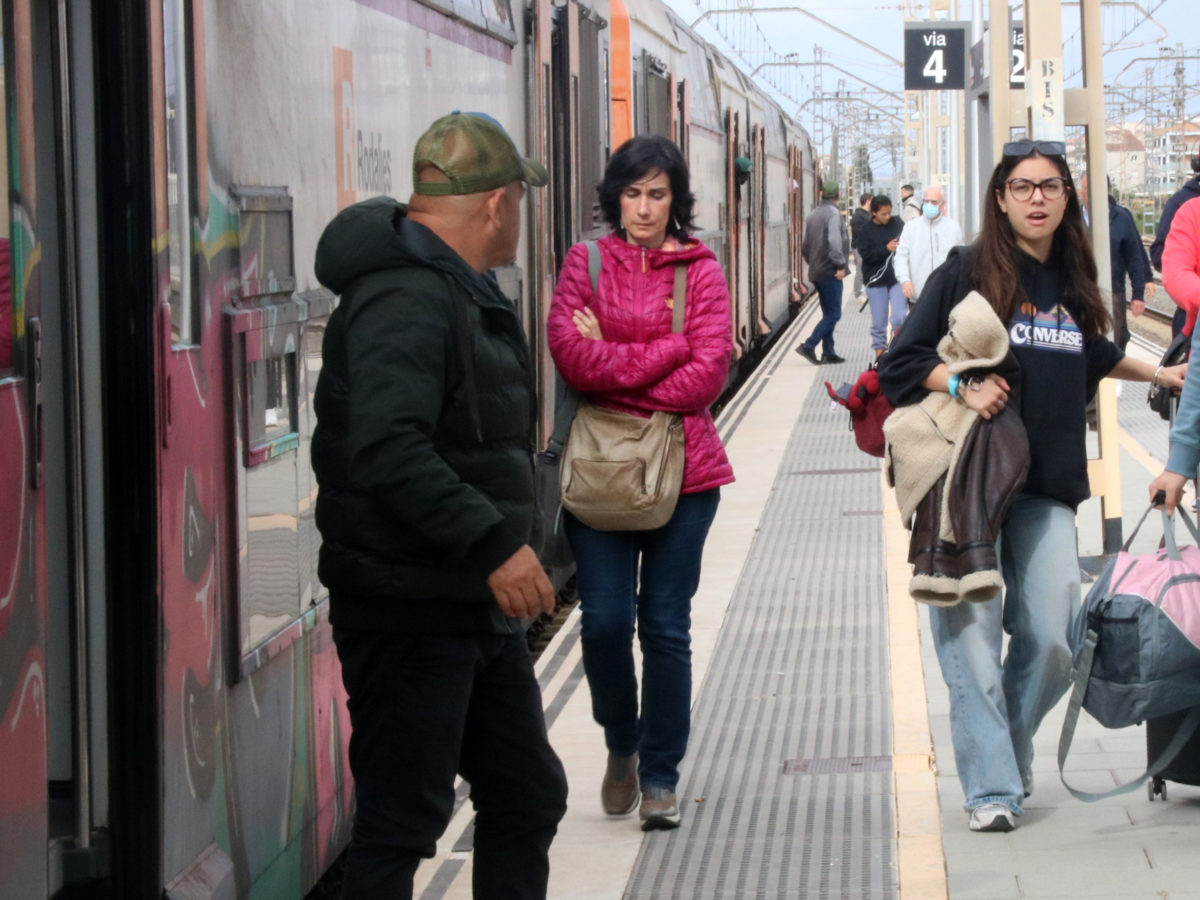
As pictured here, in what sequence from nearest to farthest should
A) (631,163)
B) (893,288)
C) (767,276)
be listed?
(631,163) < (893,288) < (767,276)

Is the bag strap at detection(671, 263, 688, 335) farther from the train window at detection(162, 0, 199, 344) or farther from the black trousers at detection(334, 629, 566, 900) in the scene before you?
the train window at detection(162, 0, 199, 344)

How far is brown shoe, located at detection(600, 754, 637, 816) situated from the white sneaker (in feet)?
2.81

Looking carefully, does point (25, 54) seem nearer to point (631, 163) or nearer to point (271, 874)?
point (271, 874)

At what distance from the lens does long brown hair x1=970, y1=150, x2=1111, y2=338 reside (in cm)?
446

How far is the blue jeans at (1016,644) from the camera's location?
449 cm

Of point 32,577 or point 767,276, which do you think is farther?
point 767,276

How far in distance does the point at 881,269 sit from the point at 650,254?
38.3 feet

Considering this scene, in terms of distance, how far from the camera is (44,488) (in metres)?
2.79

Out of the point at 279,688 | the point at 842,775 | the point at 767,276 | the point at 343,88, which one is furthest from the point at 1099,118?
the point at 767,276

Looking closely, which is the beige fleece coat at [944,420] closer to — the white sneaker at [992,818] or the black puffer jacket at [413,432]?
the white sneaker at [992,818]

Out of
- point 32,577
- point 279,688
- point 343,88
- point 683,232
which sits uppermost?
point 343,88

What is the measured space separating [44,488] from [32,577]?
14 cm

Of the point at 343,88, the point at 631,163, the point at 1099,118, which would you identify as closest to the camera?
the point at 343,88

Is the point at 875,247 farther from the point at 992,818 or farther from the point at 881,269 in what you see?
the point at 992,818
